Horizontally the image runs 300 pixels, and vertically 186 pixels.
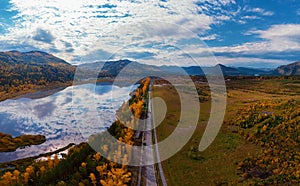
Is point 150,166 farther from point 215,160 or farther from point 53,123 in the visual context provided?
point 53,123

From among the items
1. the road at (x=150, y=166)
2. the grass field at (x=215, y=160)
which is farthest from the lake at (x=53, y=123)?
the grass field at (x=215, y=160)

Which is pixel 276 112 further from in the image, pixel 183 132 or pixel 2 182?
pixel 2 182

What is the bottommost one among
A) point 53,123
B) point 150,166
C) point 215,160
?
point 53,123

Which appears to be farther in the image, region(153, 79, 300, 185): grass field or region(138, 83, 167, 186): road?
region(138, 83, 167, 186): road

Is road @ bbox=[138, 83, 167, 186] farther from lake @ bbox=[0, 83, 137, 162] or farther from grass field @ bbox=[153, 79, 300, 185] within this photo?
lake @ bbox=[0, 83, 137, 162]

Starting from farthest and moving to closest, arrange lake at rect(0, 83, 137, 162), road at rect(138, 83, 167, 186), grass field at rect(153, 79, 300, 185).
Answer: lake at rect(0, 83, 137, 162), road at rect(138, 83, 167, 186), grass field at rect(153, 79, 300, 185)

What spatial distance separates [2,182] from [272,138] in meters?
38.2

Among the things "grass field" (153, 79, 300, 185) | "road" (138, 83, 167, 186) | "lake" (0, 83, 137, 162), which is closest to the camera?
"grass field" (153, 79, 300, 185)

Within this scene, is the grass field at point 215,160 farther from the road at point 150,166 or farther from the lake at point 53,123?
the lake at point 53,123

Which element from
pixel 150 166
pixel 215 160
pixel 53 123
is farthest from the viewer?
pixel 53 123

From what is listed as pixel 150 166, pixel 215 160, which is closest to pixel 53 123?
pixel 150 166

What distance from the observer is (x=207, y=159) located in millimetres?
38938

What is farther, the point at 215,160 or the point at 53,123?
the point at 53,123

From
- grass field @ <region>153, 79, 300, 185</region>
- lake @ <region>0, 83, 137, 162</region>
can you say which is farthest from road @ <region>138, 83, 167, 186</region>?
lake @ <region>0, 83, 137, 162</region>
